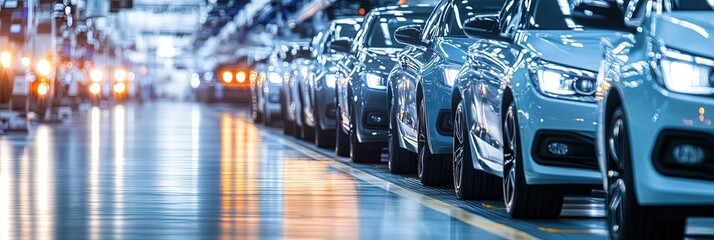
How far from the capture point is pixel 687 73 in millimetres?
7699

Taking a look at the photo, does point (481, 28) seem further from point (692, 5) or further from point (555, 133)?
point (692, 5)

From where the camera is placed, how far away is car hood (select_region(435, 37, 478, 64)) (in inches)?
523

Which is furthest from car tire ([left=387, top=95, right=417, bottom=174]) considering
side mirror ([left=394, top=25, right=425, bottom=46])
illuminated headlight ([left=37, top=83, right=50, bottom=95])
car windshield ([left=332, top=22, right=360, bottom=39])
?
illuminated headlight ([left=37, top=83, right=50, bottom=95])

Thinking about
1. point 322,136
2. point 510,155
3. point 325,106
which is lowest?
point 322,136

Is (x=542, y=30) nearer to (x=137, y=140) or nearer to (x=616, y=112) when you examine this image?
(x=616, y=112)

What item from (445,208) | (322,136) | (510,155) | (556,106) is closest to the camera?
(556,106)

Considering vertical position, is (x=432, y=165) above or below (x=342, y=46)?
below

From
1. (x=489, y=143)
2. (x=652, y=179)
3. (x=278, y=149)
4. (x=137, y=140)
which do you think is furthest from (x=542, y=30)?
(x=137, y=140)

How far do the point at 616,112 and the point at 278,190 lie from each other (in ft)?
18.1

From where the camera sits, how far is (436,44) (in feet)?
45.9

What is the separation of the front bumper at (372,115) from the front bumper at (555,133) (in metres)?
7.30

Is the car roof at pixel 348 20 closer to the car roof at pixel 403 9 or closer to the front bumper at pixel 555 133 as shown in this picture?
the car roof at pixel 403 9

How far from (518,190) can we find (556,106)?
0.82 metres

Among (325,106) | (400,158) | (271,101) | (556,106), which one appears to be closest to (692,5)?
(556,106)
